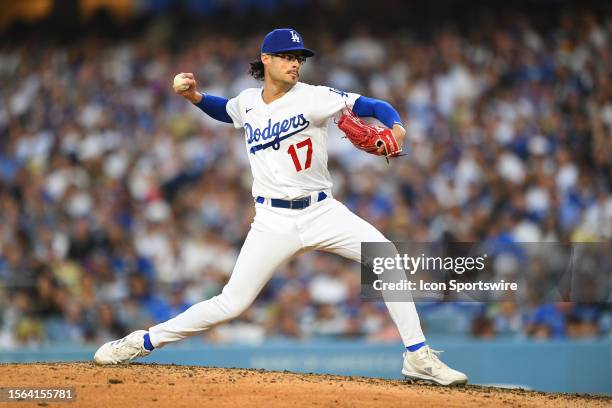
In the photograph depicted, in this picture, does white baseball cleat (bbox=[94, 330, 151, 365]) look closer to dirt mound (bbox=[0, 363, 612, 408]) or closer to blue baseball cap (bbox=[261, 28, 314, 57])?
dirt mound (bbox=[0, 363, 612, 408])

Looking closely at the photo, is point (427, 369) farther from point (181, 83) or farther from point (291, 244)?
point (181, 83)

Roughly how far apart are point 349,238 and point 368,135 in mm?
554

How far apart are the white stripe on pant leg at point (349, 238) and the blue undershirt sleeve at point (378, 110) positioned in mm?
555

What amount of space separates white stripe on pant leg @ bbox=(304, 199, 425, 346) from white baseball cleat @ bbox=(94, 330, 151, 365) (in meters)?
1.14

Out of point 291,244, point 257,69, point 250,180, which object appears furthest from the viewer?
point 250,180

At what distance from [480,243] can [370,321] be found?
1.30m

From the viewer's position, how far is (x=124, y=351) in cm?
532

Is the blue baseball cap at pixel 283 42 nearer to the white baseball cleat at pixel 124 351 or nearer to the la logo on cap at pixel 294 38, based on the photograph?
the la logo on cap at pixel 294 38

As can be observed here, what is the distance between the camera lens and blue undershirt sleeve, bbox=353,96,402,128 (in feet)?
15.9

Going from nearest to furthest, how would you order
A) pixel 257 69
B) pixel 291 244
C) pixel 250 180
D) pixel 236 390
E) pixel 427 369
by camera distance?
pixel 236 390 < pixel 291 244 < pixel 427 369 < pixel 257 69 < pixel 250 180

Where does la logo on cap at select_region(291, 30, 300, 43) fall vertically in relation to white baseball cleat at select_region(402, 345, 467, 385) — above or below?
above

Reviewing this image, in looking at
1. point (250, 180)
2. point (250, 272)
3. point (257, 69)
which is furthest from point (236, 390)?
point (250, 180)

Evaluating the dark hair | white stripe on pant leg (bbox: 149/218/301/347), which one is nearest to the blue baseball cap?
the dark hair

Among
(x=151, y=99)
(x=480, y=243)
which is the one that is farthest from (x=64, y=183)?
(x=480, y=243)
